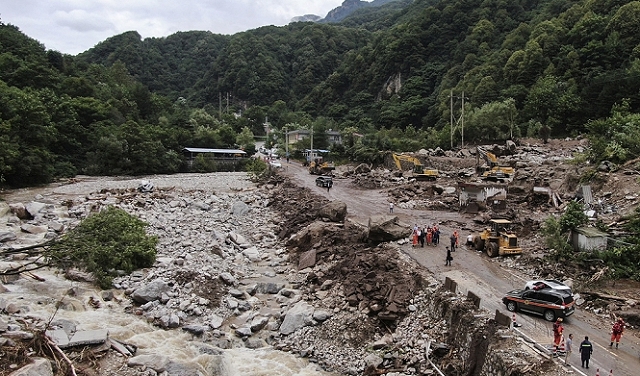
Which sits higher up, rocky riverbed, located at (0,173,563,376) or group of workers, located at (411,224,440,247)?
group of workers, located at (411,224,440,247)

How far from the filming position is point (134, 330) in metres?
14.1

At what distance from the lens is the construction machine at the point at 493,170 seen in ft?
110

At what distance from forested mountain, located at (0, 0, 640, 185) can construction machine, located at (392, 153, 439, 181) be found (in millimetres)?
6793

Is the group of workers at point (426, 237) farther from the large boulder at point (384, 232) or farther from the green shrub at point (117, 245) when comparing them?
the green shrub at point (117, 245)

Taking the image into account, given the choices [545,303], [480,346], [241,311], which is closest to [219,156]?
[241,311]

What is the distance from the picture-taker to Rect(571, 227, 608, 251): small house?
16266 mm

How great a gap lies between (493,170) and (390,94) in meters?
72.1

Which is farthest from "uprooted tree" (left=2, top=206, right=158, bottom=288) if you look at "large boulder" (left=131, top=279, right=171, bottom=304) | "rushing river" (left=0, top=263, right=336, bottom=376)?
"large boulder" (left=131, top=279, right=171, bottom=304)

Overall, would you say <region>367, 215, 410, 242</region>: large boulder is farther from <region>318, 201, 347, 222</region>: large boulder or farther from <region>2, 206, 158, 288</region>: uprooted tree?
<region>2, 206, 158, 288</region>: uprooted tree

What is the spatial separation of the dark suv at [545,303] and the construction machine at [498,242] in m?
5.57

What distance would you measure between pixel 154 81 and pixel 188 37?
3834cm

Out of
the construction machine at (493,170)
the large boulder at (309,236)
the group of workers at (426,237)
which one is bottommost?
the large boulder at (309,236)

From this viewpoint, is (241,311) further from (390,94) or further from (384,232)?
(390,94)

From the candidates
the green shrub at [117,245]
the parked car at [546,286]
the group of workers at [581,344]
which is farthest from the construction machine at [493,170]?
the green shrub at [117,245]
